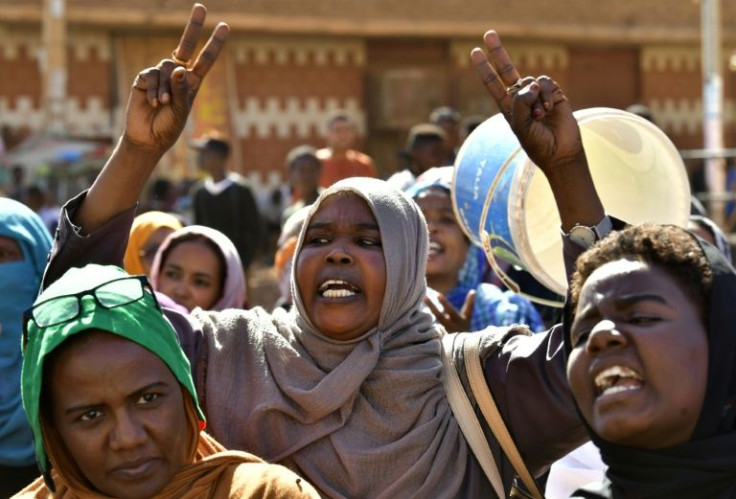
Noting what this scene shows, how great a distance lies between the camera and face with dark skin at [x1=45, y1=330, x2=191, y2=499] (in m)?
2.86

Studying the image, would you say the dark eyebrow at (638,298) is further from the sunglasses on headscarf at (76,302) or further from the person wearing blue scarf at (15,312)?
the person wearing blue scarf at (15,312)

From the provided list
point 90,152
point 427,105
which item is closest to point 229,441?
point 90,152

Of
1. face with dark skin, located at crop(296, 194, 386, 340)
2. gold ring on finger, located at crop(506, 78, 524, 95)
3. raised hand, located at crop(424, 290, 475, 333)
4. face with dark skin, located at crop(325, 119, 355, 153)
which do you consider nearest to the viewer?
face with dark skin, located at crop(296, 194, 386, 340)

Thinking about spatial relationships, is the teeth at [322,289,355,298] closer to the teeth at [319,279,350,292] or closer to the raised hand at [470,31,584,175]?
the teeth at [319,279,350,292]

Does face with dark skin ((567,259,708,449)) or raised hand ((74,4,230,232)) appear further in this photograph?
raised hand ((74,4,230,232))

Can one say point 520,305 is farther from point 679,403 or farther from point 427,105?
point 427,105

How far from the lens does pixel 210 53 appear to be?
347cm

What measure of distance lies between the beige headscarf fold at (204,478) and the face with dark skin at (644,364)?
0.71 m

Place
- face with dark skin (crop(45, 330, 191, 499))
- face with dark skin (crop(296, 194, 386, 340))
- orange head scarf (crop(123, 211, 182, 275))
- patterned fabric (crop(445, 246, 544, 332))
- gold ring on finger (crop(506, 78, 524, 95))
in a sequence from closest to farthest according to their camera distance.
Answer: face with dark skin (crop(45, 330, 191, 499)) < face with dark skin (crop(296, 194, 386, 340)) < gold ring on finger (crop(506, 78, 524, 95)) < patterned fabric (crop(445, 246, 544, 332)) < orange head scarf (crop(123, 211, 182, 275))

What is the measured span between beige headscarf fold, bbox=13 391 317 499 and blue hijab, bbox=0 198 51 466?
107 cm

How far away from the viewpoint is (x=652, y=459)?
8.24 feet

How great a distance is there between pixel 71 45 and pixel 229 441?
13.5 m

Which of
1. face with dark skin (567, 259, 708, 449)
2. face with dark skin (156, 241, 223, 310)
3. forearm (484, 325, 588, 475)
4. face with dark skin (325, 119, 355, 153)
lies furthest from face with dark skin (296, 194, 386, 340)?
face with dark skin (325, 119, 355, 153)

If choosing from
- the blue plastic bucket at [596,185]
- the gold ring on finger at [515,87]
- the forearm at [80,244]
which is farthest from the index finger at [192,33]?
the blue plastic bucket at [596,185]
